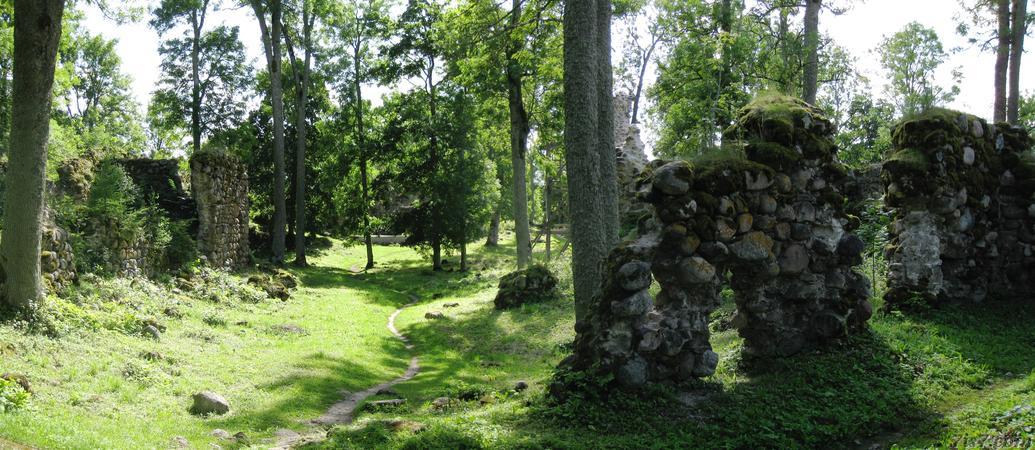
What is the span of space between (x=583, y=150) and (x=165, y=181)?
19276mm

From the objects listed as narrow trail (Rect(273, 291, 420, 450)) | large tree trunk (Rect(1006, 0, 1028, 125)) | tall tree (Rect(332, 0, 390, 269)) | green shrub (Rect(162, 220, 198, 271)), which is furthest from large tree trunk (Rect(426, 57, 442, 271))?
large tree trunk (Rect(1006, 0, 1028, 125))

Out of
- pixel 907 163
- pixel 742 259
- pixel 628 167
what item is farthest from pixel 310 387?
pixel 628 167

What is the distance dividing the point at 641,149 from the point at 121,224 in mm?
17060

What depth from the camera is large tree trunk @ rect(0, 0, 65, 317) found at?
426 inches

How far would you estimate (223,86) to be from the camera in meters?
35.8

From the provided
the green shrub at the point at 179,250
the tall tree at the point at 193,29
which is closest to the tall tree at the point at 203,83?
the tall tree at the point at 193,29

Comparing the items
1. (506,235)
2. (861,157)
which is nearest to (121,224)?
(861,157)

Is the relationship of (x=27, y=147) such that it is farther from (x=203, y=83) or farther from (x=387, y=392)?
(x=203, y=83)

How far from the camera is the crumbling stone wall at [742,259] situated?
26.7 feet

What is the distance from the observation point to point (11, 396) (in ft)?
24.3

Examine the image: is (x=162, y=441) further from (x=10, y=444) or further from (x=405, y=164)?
(x=405, y=164)

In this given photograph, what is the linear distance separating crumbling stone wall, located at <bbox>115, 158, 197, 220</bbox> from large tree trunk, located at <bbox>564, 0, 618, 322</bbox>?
17284 millimetres

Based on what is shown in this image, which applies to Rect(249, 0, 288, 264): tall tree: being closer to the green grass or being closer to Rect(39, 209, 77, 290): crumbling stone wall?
the green grass

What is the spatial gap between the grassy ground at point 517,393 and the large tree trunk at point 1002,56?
36.7 ft
